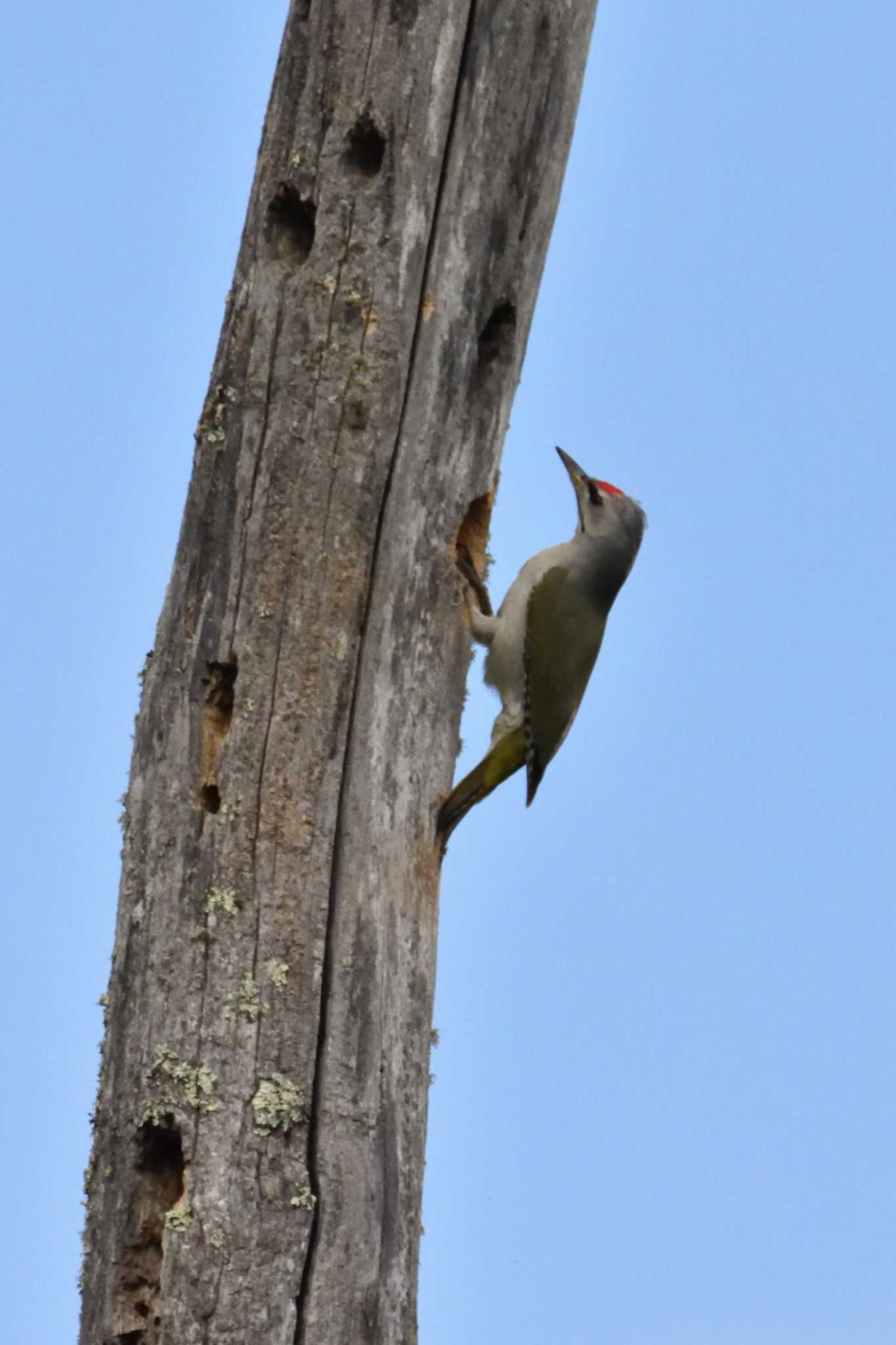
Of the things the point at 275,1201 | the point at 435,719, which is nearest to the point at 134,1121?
the point at 275,1201

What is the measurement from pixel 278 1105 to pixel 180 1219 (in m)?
0.34

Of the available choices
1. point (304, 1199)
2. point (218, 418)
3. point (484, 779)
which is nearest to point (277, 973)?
point (304, 1199)

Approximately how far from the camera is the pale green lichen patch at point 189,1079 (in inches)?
175

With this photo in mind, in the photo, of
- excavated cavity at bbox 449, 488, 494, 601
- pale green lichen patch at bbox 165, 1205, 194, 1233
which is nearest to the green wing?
excavated cavity at bbox 449, 488, 494, 601

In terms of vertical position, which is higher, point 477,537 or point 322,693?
point 477,537

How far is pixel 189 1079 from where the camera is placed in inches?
175

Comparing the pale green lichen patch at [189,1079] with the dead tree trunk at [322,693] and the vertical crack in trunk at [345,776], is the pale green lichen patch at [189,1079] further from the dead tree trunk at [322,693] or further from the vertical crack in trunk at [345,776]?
the vertical crack in trunk at [345,776]

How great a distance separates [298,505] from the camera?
4.94m

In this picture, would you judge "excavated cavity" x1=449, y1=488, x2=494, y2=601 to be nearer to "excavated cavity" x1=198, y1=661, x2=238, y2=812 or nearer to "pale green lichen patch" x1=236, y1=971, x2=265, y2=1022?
"excavated cavity" x1=198, y1=661, x2=238, y2=812

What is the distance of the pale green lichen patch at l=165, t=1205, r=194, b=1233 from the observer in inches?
171

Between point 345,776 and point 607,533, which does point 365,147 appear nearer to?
point 345,776

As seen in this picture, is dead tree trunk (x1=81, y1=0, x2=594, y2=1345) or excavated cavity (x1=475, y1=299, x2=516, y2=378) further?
excavated cavity (x1=475, y1=299, x2=516, y2=378)

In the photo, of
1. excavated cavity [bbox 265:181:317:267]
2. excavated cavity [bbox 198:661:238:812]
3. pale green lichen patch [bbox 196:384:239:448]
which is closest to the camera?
excavated cavity [bbox 198:661:238:812]

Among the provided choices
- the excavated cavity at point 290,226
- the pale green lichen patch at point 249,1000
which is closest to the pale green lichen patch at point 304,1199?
the pale green lichen patch at point 249,1000
